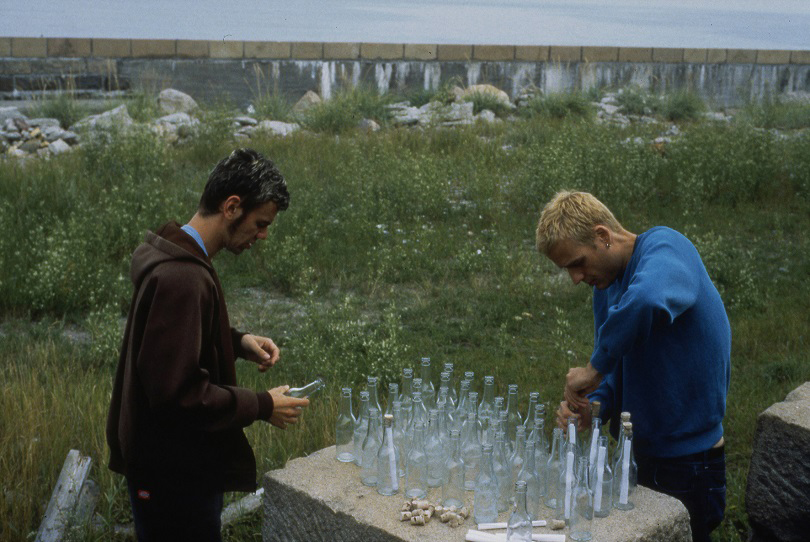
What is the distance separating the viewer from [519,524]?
3.12m

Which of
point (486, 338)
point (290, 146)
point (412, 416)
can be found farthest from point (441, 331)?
point (290, 146)

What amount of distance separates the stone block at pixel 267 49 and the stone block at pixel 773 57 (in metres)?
12.6

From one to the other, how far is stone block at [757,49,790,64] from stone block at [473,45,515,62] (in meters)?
7.08

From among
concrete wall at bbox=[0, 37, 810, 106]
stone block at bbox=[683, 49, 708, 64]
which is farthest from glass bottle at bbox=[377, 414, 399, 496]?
stone block at bbox=[683, 49, 708, 64]

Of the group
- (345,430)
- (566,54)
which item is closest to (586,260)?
(345,430)

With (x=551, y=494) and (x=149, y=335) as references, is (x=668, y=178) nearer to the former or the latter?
(x=551, y=494)

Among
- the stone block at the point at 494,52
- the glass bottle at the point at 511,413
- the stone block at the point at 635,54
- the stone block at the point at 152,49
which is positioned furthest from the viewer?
the stone block at the point at 635,54

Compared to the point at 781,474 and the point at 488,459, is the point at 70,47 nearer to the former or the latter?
the point at 781,474

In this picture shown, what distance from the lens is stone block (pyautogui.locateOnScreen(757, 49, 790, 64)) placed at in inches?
998

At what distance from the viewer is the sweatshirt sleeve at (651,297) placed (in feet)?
11.0

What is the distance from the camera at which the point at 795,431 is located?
459 centimetres

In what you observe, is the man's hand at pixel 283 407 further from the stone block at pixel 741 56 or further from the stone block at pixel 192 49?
the stone block at pixel 741 56

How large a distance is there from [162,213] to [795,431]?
23.3ft

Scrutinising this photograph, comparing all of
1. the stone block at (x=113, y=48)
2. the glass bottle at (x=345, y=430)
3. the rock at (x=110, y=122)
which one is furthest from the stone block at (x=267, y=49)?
the glass bottle at (x=345, y=430)
